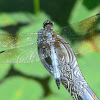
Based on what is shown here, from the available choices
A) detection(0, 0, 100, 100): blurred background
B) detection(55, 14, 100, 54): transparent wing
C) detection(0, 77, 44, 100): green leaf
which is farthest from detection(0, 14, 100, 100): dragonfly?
detection(0, 77, 44, 100): green leaf

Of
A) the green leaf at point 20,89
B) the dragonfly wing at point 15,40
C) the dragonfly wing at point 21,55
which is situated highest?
the dragonfly wing at point 15,40

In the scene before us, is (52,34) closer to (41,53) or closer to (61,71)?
(41,53)

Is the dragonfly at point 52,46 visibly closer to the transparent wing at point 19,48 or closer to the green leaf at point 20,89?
the transparent wing at point 19,48

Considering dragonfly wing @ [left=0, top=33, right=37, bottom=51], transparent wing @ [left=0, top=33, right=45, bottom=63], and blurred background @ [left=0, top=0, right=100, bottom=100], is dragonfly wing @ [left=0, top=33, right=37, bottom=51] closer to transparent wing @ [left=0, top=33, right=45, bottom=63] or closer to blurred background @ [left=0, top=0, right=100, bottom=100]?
transparent wing @ [left=0, top=33, right=45, bottom=63]

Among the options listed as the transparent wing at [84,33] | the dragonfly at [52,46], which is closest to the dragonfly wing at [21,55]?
the dragonfly at [52,46]

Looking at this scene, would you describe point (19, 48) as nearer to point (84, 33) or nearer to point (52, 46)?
point (52, 46)

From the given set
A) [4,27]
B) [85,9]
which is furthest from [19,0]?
[85,9]
